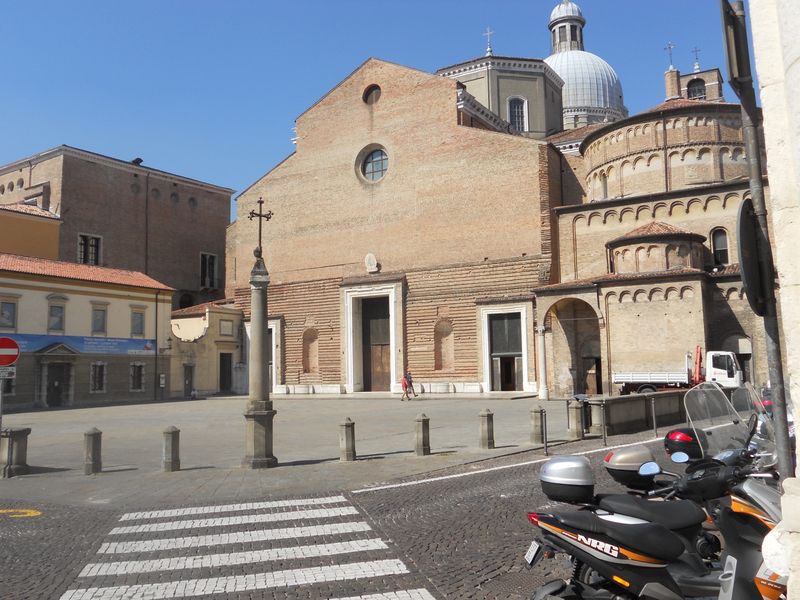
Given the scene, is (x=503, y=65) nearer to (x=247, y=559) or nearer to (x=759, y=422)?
(x=759, y=422)

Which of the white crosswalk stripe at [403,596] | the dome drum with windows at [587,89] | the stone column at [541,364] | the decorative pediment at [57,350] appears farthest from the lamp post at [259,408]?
the dome drum with windows at [587,89]

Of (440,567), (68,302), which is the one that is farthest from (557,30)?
(440,567)

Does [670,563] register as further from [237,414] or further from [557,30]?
[557,30]

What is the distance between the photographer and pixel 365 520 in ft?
23.3

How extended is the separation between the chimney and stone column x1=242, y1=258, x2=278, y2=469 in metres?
43.2

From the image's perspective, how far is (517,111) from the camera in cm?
4550

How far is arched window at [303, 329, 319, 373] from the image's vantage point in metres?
38.1

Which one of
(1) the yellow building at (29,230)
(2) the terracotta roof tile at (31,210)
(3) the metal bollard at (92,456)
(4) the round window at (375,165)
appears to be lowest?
(3) the metal bollard at (92,456)

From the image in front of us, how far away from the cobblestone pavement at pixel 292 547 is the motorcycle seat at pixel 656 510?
130 cm

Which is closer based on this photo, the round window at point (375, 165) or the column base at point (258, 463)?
the column base at point (258, 463)

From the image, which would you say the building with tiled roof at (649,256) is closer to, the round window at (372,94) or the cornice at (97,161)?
the round window at (372,94)

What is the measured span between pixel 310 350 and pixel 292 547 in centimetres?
3270

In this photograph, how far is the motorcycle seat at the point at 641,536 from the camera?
3.32 metres

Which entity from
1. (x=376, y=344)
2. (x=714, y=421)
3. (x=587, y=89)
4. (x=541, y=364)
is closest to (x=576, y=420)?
(x=714, y=421)
